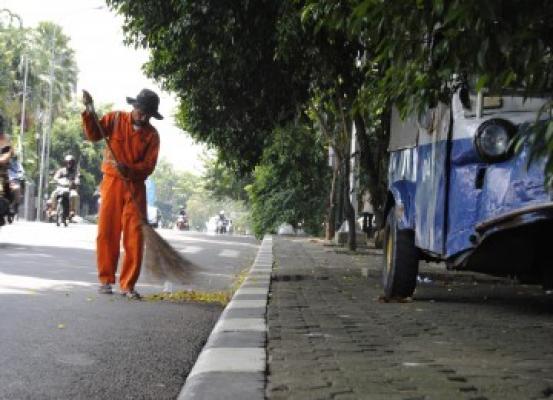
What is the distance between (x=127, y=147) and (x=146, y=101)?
47cm

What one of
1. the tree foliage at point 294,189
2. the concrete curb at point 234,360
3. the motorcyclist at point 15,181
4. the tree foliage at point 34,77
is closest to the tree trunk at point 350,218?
the motorcyclist at point 15,181

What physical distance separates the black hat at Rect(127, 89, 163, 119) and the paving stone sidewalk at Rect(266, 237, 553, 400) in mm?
2065

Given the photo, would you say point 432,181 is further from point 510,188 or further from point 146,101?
point 146,101

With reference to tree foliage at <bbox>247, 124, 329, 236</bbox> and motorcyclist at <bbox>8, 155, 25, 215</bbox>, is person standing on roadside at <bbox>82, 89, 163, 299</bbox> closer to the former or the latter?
motorcyclist at <bbox>8, 155, 25, 215</bbox>

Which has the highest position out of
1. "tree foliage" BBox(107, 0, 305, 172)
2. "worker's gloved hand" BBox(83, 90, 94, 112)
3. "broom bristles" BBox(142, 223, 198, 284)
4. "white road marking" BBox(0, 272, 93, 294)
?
"tree foliage" BBox(107, 0, 305, 172)

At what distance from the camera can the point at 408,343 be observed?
16.5 ft

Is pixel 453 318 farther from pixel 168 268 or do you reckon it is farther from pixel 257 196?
pixel 257 196

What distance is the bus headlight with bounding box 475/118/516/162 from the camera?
584 cm

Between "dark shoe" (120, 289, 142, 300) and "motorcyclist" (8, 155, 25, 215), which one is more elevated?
"motorcyclist" (8, 155, 25, 215)

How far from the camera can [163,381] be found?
4285 millimetres

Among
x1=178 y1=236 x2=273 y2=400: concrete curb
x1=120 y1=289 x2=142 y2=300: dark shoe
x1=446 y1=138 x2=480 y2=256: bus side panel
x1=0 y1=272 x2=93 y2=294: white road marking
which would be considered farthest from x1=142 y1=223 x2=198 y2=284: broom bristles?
x1=446 y1=138 x2=480 y2=256: bus side panel

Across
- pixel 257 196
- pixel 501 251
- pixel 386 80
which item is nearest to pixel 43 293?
pixel 501 251

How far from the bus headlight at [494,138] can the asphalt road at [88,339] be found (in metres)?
2.26

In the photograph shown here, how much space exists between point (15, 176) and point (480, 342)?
1106 centimetres
